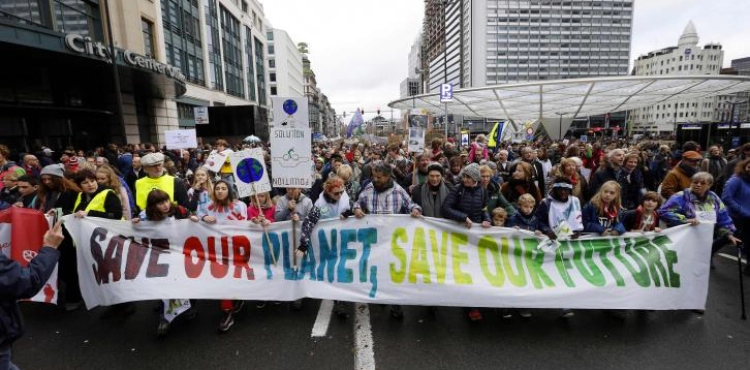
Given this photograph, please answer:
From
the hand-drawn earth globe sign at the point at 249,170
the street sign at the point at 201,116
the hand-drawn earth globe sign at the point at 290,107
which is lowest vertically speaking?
the hand-drawn earth globe sign at the point at 249,170

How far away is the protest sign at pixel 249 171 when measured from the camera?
3.91 m

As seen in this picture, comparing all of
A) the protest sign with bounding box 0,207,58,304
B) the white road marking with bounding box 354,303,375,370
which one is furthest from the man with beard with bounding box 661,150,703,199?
the protest sign with bounding box 0,207,58,304

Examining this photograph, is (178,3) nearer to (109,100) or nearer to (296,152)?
(109,100)

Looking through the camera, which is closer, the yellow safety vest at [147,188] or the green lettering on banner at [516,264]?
the green lettering on banner at [516,264]

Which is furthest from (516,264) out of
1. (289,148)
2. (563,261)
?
(289,148)

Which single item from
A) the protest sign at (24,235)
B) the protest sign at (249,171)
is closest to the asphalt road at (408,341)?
the protest sign at (24,235)

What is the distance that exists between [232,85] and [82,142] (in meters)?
25.7

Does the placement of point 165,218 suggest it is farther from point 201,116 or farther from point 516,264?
point 201,116

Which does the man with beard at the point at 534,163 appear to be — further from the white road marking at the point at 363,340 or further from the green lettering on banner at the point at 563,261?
the white road marking at the point at 363,340

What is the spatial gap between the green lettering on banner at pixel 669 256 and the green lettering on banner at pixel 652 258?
54 millimetres

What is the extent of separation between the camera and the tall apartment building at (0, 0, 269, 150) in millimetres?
11414

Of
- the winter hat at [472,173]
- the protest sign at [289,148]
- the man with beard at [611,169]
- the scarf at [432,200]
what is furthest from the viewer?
the man with beard at [611,169]

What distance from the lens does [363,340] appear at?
352cm

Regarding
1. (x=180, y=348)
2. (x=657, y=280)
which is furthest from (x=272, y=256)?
(x=657, y=280)
